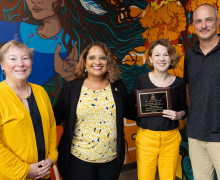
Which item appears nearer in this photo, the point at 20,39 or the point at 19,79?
the point at 19,79

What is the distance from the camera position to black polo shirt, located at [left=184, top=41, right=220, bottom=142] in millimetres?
1621

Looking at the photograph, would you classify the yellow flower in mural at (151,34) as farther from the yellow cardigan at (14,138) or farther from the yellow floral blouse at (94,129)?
the yellow cardigan at (14,138)

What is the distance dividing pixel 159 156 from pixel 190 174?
4.17ft

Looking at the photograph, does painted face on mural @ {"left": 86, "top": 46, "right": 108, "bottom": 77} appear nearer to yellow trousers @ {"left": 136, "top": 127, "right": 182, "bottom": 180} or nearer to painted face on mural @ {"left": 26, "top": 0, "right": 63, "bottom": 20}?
yellow trousers @ {"left": 136, "top": 127, "right": 182, "bottom": 180}

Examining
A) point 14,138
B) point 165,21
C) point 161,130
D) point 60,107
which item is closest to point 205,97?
point 161,130

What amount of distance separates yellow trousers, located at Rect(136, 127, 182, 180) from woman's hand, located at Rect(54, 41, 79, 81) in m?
1.46

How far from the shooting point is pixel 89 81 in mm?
1789

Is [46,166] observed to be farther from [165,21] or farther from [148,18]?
[148,18]

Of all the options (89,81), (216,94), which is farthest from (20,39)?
(216,94)

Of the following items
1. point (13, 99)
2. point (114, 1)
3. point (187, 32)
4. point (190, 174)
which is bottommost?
point (190, 174)

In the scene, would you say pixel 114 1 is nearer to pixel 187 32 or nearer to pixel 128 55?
pixel 128 55

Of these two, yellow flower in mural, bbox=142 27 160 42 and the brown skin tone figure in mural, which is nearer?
the brown skin tone figure in mural

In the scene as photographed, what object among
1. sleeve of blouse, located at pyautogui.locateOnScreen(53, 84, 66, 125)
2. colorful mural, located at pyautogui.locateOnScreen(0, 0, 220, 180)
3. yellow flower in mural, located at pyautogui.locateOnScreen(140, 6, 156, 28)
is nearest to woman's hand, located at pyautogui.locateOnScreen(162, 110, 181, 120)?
sleeve of blouse, located at pyautogui.locateOnScreen(53, 84, 66, 125)

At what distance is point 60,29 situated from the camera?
2.59 metres
